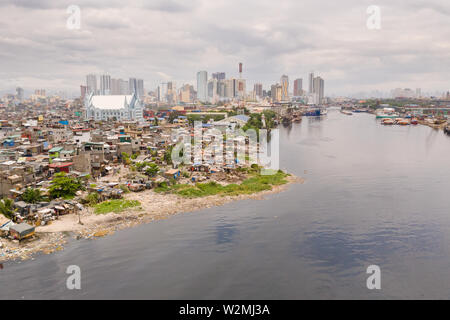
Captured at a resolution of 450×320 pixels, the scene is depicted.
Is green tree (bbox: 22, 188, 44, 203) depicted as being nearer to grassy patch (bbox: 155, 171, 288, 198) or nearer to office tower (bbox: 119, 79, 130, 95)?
grassy patch (bbox: 155, 171, 288, 198)

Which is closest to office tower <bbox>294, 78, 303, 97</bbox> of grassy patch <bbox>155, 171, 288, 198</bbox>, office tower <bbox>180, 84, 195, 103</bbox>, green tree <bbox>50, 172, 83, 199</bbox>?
office tower <bbox>180, 84, 195, 103</bbox>

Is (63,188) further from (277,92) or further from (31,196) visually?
(277,92)

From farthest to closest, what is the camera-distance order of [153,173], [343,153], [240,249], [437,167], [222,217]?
[343,153] < [437,167] < [153,173] < [222,217] < [240,249]

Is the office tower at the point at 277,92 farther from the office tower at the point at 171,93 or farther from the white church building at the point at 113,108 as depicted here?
the white church building at the point at 113,108

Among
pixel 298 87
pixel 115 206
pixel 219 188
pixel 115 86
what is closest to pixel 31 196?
pixel 115 206

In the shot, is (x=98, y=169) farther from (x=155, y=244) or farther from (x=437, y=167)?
(x=437, y=167)

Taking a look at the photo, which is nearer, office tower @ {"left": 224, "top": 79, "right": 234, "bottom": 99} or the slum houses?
the slum houses
